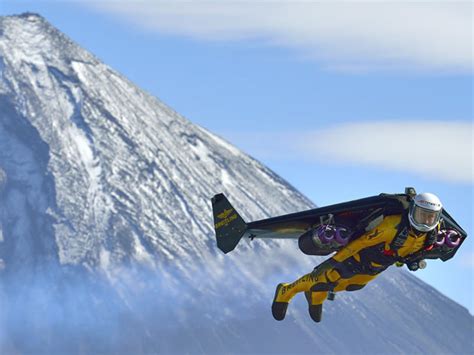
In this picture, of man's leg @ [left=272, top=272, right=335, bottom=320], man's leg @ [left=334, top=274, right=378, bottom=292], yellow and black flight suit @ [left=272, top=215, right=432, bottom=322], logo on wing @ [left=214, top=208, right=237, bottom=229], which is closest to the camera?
yellow and black flight suit @ [left=272, top=215, right=432, bottom=322]

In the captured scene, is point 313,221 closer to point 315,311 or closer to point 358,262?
point 358,262

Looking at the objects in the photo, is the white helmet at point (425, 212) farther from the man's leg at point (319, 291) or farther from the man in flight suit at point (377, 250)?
the man's leg at point (319, 291)

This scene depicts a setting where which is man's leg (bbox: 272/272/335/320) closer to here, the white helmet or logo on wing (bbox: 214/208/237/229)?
logo on wing (bbox: 214/208/237/229)

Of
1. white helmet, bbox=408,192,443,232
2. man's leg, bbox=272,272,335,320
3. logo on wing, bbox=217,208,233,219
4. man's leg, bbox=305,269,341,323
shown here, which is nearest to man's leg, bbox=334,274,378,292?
man's leg, bbox=305,269,341,323

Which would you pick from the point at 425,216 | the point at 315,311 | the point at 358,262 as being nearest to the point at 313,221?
the point at 358,262

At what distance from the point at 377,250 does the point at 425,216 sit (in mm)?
3896

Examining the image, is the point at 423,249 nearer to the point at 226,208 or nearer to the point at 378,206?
the point at 378,206

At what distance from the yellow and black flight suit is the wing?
789 mm

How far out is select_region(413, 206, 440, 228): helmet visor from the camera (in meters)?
80.7

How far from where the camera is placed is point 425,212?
80688 mm

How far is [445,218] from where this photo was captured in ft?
275

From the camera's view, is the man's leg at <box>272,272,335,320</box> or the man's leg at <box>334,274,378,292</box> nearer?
the man's leg at <box>334,274,378,292</box>

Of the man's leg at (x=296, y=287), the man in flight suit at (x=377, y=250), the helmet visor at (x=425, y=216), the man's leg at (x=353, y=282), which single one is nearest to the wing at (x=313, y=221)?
the man in flight suit at (x=377, y=250)

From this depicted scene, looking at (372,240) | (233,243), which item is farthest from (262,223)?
(372,240)
